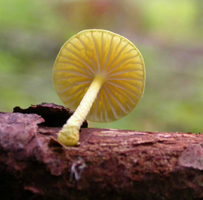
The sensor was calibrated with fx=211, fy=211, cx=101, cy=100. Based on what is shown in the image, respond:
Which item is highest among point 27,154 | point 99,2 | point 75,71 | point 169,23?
point 99,2

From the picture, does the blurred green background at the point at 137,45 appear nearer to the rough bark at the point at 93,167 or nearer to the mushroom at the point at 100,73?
the mushroom at the point at 100,73

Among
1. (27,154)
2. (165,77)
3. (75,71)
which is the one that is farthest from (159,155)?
(165,77)

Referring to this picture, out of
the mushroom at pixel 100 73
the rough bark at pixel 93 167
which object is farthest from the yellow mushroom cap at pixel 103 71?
the rough bark at pixel 93 167

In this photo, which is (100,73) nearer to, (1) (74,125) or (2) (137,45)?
(1) (74,125)

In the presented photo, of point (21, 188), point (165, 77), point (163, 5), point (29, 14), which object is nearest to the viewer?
point (21, 188)

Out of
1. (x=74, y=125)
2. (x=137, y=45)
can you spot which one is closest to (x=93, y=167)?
(x=74, y=125)

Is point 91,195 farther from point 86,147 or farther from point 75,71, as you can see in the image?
point 75,71

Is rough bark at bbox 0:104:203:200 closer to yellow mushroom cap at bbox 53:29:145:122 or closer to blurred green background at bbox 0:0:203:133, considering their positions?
yellow mushroom cap at bbox 53:29:145:122
